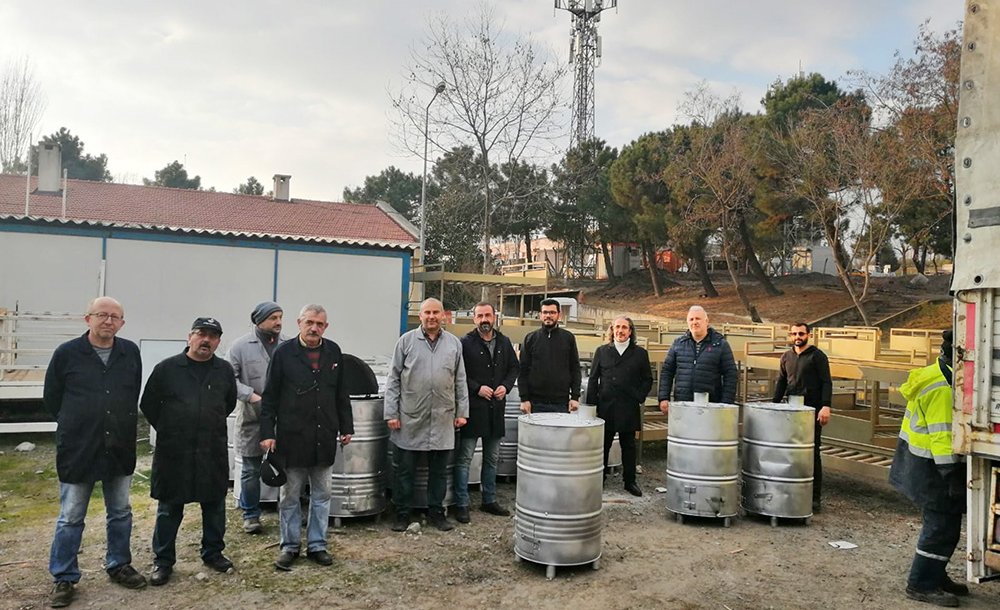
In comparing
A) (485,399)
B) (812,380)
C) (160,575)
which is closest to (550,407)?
(485,399)

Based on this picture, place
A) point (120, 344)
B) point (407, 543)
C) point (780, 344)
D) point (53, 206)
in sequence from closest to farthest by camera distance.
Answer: point (120, 344) → point (407, 543) → point (780, 344) → point (53, 206)

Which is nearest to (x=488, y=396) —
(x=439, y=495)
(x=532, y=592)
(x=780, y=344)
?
(x=439, y=495)

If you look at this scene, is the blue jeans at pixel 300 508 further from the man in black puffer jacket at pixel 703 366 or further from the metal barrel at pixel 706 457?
the man in black puffer jacket at pixel 703 366

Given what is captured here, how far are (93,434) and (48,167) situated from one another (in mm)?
20620

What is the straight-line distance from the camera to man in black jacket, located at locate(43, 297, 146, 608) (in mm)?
4031

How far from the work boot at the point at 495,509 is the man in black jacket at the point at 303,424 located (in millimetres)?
1593

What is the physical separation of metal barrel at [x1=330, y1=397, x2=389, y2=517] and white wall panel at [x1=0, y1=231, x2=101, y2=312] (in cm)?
931

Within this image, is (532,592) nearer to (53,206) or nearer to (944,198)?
(53,206)

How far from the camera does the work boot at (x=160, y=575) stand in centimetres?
427

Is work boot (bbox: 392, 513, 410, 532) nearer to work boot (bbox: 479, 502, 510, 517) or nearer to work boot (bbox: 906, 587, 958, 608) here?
work boot (bbox: 479, 502, 510, 517)

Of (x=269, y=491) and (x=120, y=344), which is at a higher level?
(x=120, y=344)

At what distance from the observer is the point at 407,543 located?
5164mm

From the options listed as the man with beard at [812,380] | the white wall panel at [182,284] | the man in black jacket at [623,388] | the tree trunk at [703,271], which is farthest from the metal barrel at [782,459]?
the tree trunk at [703,271]

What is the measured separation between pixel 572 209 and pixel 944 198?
17.5 m
